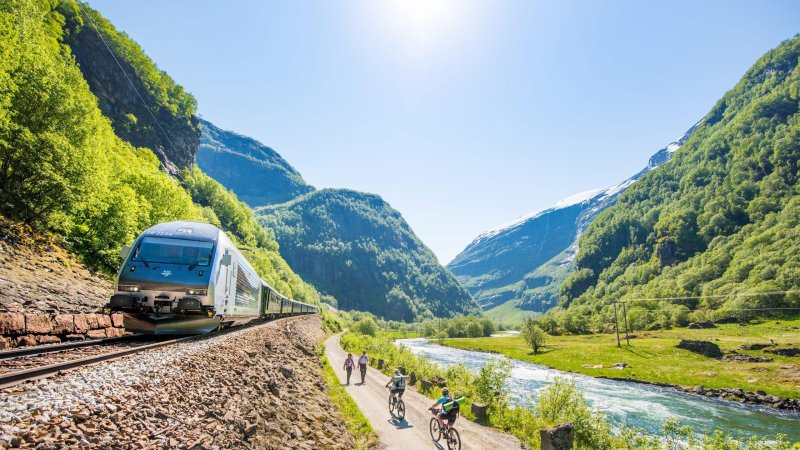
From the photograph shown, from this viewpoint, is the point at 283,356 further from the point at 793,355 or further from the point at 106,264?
the point at 793,355

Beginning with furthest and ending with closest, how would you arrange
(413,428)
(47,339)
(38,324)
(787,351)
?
(787,351) → (413,428) → (47,339) → (38,324)

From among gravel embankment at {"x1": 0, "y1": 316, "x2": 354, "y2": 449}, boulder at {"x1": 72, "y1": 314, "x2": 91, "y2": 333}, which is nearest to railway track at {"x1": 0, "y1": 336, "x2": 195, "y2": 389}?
gravel embankment at {"x1": 0, "y1": 316, "x2": 354, "y2": 449}

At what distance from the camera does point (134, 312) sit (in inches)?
617

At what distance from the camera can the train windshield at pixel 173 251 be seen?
659 inches

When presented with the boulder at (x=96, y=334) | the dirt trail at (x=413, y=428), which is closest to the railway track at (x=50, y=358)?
the boulder at (x=96, y=334)

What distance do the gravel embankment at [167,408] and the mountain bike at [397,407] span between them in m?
5.88

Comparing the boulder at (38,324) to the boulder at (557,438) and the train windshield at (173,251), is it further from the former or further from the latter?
the boulder at (557,438)

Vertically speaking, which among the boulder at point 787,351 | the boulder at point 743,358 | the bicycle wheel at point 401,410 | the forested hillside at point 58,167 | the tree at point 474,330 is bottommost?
the tree at point 474,330

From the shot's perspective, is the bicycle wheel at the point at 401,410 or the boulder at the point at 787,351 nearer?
the bicycle wheel at the point at 401,410

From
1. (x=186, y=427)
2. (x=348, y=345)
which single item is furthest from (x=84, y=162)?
(x=348, y=345)

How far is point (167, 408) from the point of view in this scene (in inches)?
306

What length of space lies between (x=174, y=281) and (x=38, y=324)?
15.8ft

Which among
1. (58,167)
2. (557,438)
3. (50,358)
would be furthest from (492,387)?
(58,167)

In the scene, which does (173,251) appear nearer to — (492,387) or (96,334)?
(96,334)
